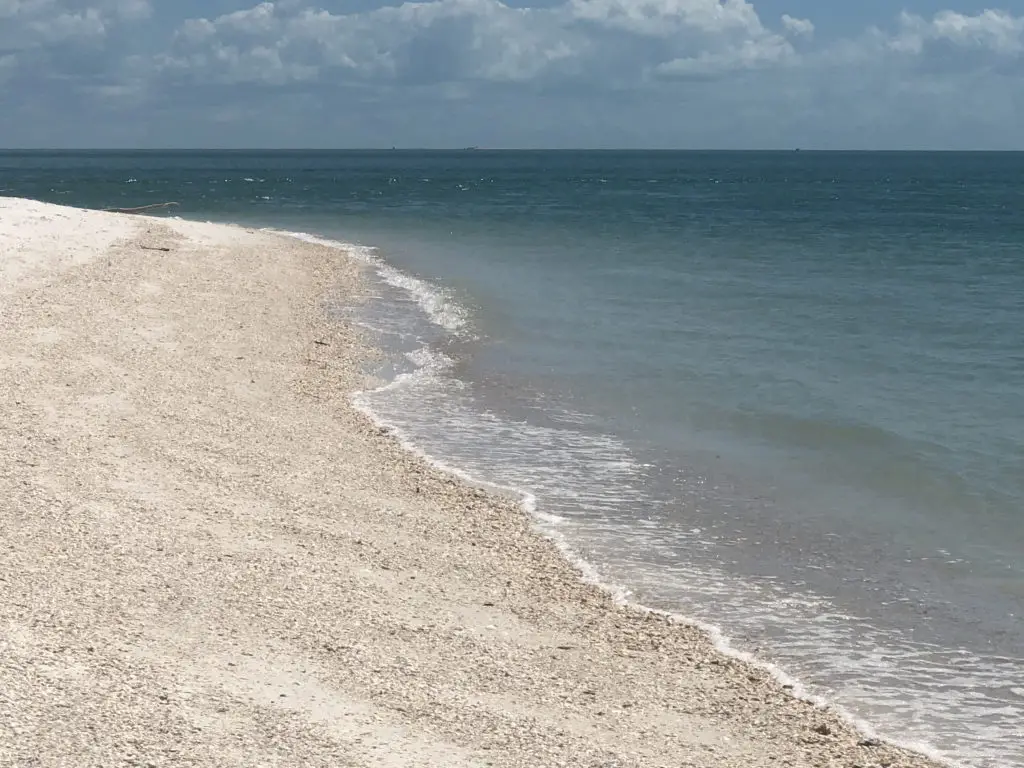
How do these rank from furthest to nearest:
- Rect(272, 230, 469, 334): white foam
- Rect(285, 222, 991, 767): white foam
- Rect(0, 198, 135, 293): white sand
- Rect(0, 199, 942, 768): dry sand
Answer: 1. Rect(0, 198, 135, 293): white sand
2. Rect(272, 230, 469, 334): white foam
3. Rect(285, 222, 991, 767): white foam
4. Rect(0, 199, 942, 768): dry sand

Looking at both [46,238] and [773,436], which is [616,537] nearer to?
[773,436]

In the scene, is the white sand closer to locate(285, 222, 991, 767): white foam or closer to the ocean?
the ocean

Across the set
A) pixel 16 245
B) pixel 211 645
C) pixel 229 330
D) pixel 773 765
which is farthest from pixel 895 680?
pixel 16 245

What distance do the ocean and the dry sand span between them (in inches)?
32.5

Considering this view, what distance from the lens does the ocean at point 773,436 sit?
9.39 meters

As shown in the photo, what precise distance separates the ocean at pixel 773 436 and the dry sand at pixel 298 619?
0.83 meters

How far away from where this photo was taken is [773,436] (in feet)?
51.7

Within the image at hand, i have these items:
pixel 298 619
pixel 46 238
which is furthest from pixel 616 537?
pixel 46 238

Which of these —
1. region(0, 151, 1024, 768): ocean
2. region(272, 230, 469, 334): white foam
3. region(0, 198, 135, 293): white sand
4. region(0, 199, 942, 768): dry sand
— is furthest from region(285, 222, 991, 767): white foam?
region(0, 198, 135, 293): white sand

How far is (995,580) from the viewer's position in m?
10.7

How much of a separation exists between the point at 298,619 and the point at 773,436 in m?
8.77

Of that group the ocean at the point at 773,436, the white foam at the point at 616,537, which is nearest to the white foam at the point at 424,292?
the ocean at the point at 773,436

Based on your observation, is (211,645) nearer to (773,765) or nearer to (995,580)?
(773,765)

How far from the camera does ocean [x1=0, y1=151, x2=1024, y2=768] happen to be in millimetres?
9391
